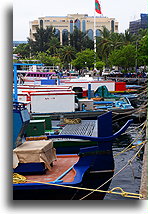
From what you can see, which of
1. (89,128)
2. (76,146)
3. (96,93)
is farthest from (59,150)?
(96,93)

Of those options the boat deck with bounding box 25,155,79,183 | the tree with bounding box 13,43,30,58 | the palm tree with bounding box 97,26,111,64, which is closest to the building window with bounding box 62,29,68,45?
the tree with bounding box 13,43,30,58

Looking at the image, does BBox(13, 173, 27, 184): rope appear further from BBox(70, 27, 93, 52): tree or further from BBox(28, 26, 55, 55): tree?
BBox(70, 27, 93, 52): tree

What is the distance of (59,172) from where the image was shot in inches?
381

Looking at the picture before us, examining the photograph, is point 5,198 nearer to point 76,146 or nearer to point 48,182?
point 48,182

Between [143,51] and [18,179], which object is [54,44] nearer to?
[143,51]

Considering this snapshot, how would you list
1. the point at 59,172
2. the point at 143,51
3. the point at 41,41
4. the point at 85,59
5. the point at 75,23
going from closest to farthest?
1. the point at 59,172
2. the point at 143,51
3. the point at 85,59
4. the point at 75,23
5. the point at 41,41

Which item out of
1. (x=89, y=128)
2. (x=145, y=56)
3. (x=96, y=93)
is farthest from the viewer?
(x=145, y=56)

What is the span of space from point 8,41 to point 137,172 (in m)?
8.34

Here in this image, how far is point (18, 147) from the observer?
370 inches

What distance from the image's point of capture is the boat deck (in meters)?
9.20

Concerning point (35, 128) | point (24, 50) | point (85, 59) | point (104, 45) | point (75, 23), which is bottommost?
point (35, 128)

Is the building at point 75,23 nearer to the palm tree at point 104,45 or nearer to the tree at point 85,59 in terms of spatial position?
the palm tree at point 104,45

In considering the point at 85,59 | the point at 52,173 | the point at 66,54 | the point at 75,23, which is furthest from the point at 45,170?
the point at 75,23

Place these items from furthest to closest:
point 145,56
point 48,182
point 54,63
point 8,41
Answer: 1. point 54,63
2. point 145,56
3. point 48,182
4. point 8,41
